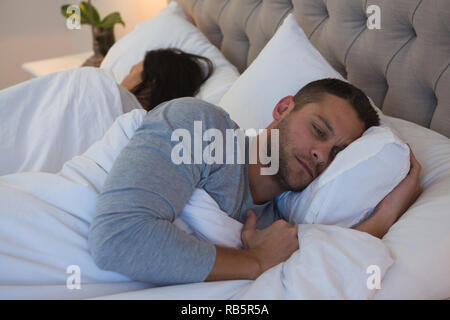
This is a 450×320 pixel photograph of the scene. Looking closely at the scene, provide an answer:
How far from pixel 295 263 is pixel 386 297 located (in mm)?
144

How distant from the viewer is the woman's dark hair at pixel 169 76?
1467 mm

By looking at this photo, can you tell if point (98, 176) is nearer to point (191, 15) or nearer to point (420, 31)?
point (420, 31)

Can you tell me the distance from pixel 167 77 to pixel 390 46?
0.75 meters

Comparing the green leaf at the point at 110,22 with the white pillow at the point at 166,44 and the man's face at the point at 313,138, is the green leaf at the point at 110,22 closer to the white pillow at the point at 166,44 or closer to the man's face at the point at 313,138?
the white pillow at the point at 166,44

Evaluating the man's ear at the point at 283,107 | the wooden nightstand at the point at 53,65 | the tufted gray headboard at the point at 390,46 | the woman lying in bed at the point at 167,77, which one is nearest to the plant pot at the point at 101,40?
the wooden nightstand at the point at 53,65

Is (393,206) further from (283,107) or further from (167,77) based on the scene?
(167,77)

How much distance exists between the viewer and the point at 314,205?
2.75 ft

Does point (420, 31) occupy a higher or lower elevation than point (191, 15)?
higher

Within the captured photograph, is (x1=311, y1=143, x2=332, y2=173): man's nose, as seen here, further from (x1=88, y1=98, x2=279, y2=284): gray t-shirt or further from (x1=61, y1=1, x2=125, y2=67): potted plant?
(x1=61, y1=1, x2=125, y2=67): potted plant

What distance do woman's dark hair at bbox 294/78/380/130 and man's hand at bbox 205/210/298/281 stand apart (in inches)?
12.2

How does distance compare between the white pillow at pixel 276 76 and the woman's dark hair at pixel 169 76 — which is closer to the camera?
the white pillow at pixel 276 76

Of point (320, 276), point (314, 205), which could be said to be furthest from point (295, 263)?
point (314, 205)

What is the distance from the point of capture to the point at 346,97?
933mm

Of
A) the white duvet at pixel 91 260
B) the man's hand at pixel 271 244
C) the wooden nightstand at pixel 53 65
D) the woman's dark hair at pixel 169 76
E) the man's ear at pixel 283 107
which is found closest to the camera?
the white duvet at pixel 91 260
